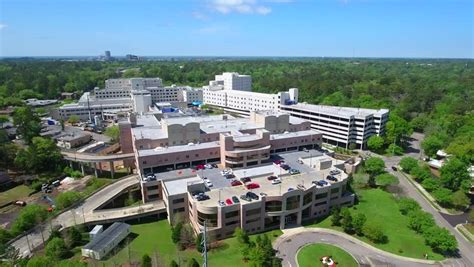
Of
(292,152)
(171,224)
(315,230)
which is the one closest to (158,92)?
(292,152)

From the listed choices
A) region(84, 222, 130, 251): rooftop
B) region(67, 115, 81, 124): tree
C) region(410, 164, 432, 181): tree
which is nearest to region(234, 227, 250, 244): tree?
region(84, 222, 130, 251): rooftop

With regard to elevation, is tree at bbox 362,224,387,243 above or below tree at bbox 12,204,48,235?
below

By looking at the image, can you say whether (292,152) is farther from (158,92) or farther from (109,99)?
(109,99)

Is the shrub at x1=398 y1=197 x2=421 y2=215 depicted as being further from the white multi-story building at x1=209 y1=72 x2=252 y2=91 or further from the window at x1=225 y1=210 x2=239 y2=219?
the white multi-story building at x1=209 y1=72 x2=252 y2=91

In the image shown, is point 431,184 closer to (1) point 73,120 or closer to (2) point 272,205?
(2) point 272,205

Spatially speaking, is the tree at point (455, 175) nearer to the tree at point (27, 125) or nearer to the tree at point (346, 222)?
the tree at point (346, 222)

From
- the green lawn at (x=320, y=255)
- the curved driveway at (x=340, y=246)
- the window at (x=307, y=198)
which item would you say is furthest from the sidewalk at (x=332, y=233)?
the window at (x=307, y=198)

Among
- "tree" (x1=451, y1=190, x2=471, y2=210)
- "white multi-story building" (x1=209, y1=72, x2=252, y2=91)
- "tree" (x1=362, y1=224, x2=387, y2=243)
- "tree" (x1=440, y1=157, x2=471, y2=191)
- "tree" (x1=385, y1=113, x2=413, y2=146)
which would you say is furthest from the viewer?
"white multi-story building" (x1=209, y1=72, x2=252, y2=91)
